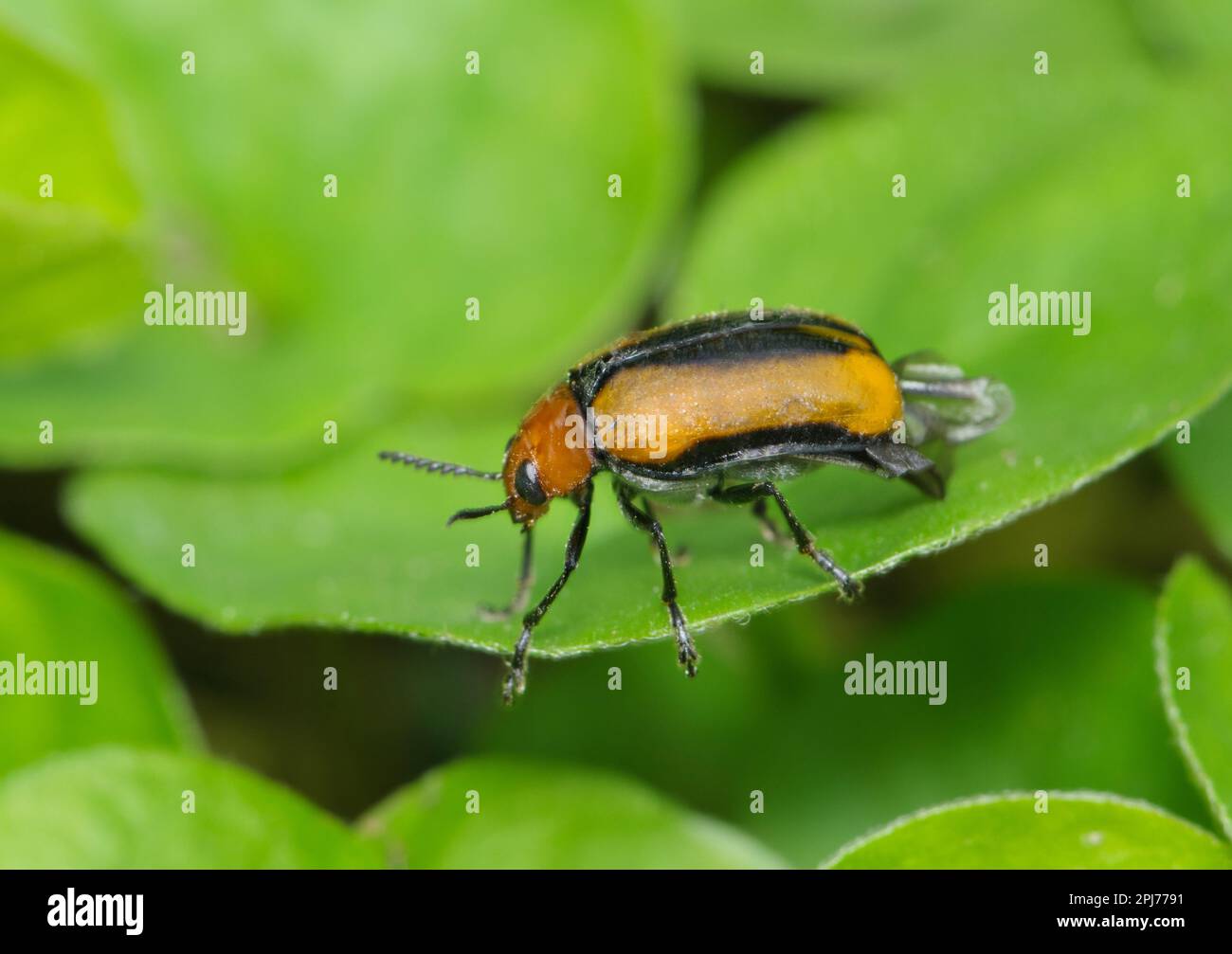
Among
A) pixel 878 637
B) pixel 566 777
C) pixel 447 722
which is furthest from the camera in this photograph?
pixel 447 722

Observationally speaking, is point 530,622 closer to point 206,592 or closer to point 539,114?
point 206,592

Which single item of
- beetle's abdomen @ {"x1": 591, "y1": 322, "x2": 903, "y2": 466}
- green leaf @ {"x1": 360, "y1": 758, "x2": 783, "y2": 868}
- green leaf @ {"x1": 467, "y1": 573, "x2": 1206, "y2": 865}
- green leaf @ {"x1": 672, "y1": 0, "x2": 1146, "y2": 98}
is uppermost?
green leaf @ {"x1": 672, "y1": 0, "x2": 1146, "y2": 98}

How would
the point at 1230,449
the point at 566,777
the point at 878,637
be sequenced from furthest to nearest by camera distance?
1. the point at 878,637
2. the point at 1230,449
3. the point at 566,777

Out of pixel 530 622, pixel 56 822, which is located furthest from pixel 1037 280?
pixel 56 822

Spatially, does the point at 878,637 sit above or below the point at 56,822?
above

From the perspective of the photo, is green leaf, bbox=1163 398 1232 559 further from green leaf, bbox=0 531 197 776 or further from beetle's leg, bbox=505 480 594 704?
green leaf, bbox=0 531 197 776

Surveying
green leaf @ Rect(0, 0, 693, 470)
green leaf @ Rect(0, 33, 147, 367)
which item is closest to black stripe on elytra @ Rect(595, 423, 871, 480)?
green leaf @ Rect(0, 0, 693, 470)

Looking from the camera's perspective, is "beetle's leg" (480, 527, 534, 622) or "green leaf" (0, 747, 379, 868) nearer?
"green leaf" (0, 747, 379, 868)
